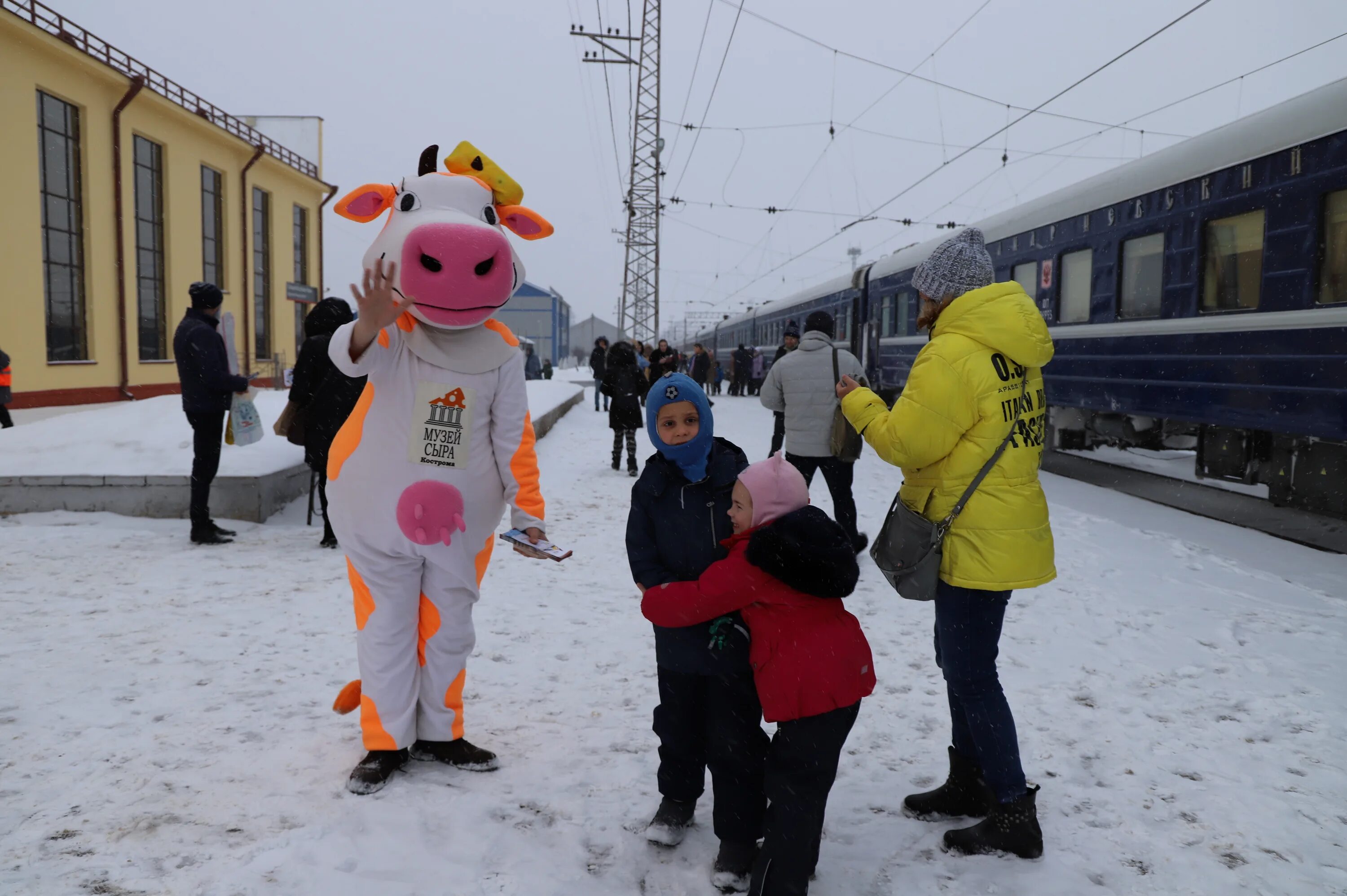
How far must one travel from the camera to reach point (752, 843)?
2.54 metres

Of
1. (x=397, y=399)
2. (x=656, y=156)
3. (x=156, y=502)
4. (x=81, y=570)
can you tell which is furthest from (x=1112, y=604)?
(x=656, y=156)

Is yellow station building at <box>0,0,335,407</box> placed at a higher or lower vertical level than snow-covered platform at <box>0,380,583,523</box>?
higher

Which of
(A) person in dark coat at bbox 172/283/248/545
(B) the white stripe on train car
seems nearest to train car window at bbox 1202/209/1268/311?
(B) the white stripe on train car

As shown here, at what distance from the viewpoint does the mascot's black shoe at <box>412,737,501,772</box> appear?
10.3 ft

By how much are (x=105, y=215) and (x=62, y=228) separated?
1.25 metres

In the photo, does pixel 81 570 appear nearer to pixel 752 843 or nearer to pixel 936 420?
pixel 752 843

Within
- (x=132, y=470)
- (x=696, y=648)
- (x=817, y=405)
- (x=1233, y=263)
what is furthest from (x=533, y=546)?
(x=1233, y=263)

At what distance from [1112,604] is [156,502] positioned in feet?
23.0

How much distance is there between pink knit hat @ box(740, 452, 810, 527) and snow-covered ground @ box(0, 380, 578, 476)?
19.7 feet

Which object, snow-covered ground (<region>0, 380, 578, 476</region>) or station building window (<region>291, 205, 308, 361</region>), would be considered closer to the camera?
snow-covered ground (<region>0, 380, 578, 476</region>)

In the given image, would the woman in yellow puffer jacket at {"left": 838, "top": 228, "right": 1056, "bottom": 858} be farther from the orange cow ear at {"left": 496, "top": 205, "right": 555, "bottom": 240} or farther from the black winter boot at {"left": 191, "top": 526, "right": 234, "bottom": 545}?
the black winter boot at {"left": 191, "top": 526, "right": 234, "bottom": 545}

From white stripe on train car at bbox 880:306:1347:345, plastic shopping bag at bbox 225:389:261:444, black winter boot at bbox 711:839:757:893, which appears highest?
white stripe on train car at bbox 880:306:1347:345

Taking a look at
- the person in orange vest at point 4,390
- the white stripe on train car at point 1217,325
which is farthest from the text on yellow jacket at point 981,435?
the person in orange vest at point 4,390

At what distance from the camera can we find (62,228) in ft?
61.2
